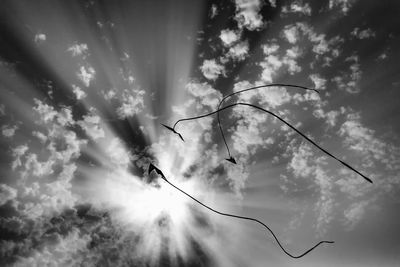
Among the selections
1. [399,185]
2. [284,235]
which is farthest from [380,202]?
[284,235]

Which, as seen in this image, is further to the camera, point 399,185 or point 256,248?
point 256,248

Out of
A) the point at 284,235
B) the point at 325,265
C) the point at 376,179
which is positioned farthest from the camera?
the point at 325,265

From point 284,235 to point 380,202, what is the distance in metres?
14.9

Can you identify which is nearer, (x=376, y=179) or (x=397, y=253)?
(x=376, y=179)

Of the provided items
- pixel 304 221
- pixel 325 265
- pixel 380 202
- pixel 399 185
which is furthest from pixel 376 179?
pixel 325 265

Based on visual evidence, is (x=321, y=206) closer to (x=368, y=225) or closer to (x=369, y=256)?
(x=368, y=225)

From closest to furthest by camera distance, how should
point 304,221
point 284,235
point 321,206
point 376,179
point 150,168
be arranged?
1. point 150,168
2. point 376,179
3. point 321,206
4. point 304,221
5. point 284,235

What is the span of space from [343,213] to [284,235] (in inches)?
389

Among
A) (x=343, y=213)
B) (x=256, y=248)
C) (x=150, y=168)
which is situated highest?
(x=343, y=213)

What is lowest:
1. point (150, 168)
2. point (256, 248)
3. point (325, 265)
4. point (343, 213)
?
point (150, 168)

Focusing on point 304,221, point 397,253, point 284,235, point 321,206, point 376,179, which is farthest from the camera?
point 397,253

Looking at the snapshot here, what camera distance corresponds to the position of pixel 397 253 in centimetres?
5212

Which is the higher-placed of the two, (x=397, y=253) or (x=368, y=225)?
(x=397, y=253)

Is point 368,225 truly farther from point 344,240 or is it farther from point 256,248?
point 256,248
